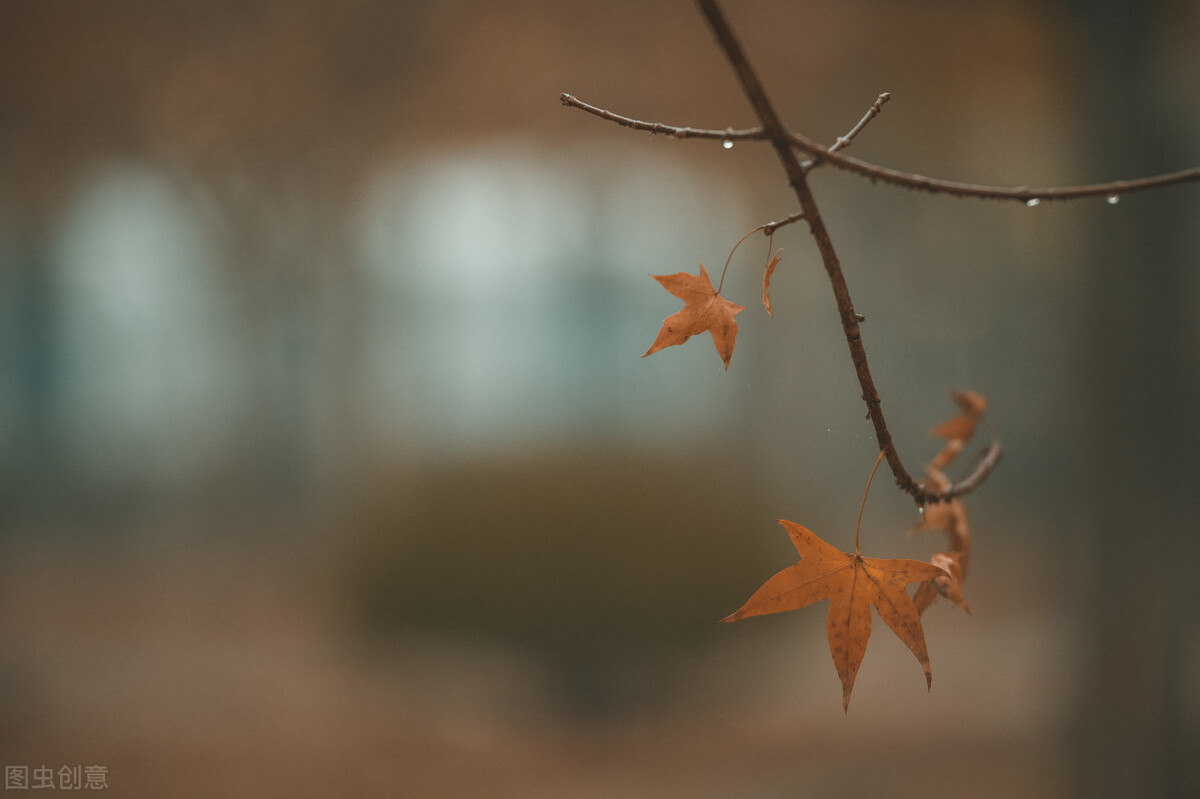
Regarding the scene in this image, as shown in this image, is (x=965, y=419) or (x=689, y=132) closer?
(x=689, y=132)

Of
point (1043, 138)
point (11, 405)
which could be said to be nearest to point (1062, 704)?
point (1043, 138)

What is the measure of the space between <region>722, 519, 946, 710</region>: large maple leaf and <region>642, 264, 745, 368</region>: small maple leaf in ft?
0.24

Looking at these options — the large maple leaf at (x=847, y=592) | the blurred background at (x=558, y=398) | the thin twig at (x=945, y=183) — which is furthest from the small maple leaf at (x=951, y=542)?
the blurred background at (x=558, y=398)

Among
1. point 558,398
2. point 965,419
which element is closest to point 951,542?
point 965,419

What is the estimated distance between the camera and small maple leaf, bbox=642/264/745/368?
0.30 metres

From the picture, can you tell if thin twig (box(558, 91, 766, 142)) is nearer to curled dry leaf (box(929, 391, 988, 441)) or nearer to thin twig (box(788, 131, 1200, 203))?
thin twig (box(788, 131, 1200, 203))

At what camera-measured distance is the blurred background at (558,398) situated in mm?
1070

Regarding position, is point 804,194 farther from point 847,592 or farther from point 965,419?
point 965,419

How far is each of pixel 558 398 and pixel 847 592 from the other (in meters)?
1.10

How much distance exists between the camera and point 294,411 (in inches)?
62.8

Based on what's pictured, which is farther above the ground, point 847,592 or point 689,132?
point 689,132

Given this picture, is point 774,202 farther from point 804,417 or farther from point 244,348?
point 244,348

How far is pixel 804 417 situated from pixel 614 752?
2.06 feet

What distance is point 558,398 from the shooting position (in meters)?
1.37
